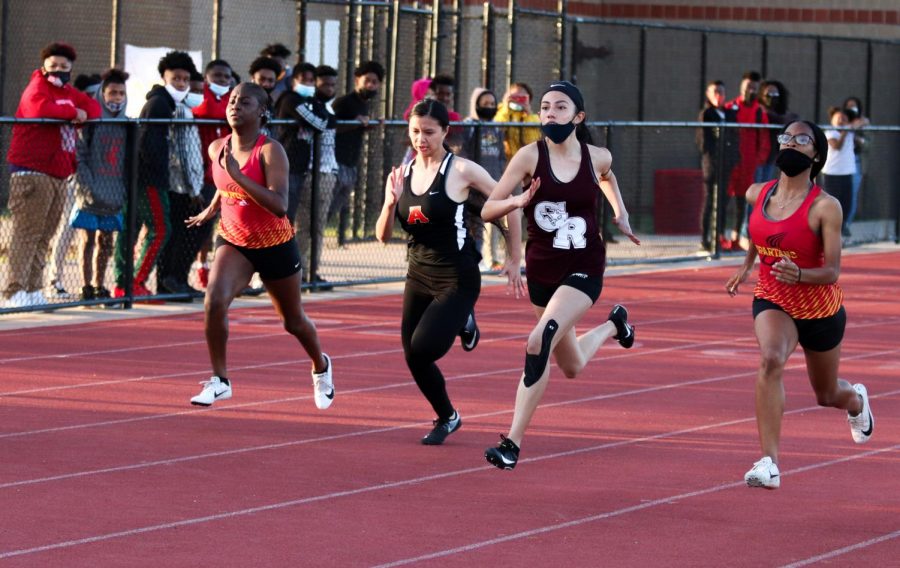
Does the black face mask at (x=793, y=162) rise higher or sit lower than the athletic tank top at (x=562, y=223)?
higher

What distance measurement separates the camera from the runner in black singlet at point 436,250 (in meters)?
9.40

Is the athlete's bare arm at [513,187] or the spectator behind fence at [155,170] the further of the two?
the spectator behind fence at [155,170]

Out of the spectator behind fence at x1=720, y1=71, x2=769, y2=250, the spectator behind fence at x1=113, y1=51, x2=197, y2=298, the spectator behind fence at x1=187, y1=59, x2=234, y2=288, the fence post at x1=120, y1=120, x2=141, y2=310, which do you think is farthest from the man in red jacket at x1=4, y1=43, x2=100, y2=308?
the spectator behind fence at x1=720, y1=71, x2=769, y2=250

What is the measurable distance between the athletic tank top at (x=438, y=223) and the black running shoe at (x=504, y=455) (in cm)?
130

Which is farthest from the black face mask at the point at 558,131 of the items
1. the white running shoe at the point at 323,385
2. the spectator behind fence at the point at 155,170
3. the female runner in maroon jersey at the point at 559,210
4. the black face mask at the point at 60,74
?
the spectator behind fence at the point at 155,170

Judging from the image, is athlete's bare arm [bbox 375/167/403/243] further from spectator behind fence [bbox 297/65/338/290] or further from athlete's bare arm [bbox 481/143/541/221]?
spectator behind fence [bbox 297/65/338/290]

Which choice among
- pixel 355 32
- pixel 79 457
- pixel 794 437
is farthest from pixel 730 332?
pixel 355 32

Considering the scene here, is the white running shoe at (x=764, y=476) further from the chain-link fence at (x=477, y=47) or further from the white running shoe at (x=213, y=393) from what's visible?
the chain-link fence at (x=477, y=47)

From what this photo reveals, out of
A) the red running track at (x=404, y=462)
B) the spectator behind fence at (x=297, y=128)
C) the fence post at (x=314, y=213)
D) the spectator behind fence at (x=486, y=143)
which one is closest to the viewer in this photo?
the red running track at (x=404, y=462)

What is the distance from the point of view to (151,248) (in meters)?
15.6

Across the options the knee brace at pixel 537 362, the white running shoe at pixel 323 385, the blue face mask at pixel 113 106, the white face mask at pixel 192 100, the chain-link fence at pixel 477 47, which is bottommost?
the white running shoe at pixel 323 385

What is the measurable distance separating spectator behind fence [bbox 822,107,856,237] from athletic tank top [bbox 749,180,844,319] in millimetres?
16071

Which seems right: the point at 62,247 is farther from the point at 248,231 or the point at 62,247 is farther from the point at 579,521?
the point at 579,521

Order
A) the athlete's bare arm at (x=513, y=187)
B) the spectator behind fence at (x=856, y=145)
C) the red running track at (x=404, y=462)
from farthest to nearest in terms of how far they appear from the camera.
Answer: the spectator behind fence at (x=856, y=145), the athlete's bare arm at (x=513, y=187), the red running track at (x=404, y=462)
